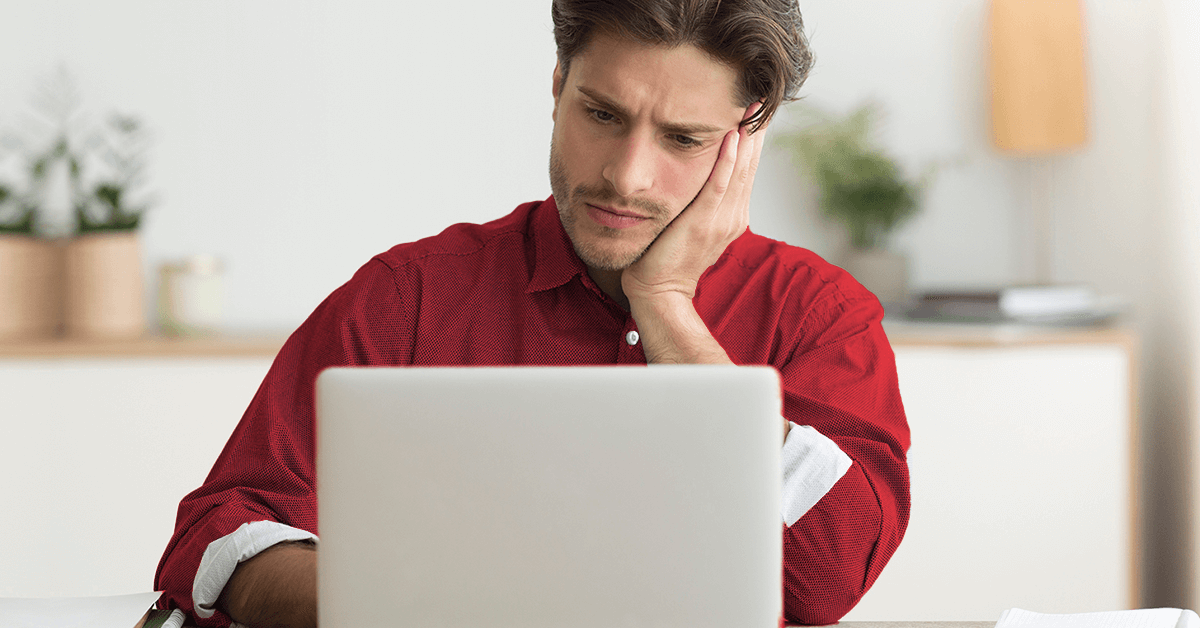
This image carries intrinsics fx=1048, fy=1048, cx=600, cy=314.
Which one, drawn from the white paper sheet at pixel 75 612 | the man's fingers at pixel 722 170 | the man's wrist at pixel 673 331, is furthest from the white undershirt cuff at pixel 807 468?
the white paper sheet at pixel 75 612

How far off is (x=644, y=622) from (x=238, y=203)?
2220 mm

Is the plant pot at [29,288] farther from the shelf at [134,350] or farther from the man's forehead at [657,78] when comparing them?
the man's forehead at [657,78]

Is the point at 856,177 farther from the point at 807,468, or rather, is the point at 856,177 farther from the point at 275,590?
the point at 275,590

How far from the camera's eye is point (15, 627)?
955mm

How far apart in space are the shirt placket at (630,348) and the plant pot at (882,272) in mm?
1291

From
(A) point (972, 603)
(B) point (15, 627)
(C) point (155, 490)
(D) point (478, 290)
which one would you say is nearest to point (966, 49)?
(A) point (972, 603)

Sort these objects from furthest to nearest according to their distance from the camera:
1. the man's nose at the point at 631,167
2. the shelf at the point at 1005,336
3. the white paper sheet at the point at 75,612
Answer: the shelf at the point at 1005,336 → the man's nose at the point at 631,167 → the white paper sheet at the point at 75,612

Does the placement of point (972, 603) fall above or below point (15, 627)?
below

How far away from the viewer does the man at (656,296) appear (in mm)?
1240

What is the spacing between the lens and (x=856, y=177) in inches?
101

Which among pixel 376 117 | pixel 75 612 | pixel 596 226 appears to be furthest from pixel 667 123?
pixel 376 117

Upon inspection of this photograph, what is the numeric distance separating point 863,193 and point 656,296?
133cm

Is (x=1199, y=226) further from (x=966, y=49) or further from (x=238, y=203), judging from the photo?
(x=238, y=203)

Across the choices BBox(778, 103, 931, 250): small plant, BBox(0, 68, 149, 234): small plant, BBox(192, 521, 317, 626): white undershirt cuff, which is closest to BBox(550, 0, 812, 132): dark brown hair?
BBox(192, 521, 317, 626): white undershirt cuff
